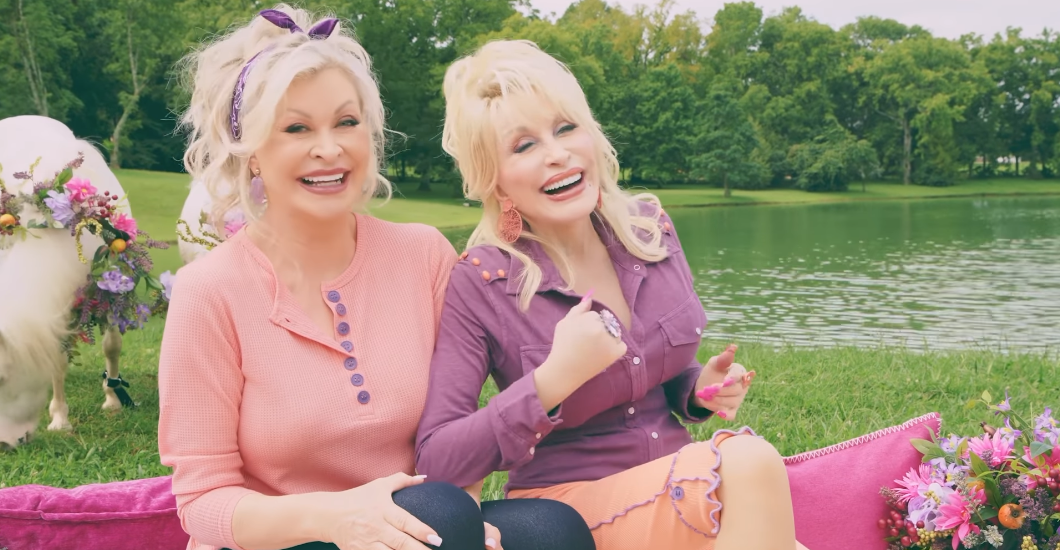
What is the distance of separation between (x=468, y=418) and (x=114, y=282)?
333 cm

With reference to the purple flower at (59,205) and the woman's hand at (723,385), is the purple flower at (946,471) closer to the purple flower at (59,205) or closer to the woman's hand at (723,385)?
the woman's hand at (723,385)

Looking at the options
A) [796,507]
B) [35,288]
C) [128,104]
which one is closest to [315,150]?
[796,507]

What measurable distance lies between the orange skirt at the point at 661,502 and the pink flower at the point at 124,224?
3.53 meters

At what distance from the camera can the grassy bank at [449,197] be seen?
78.6ft

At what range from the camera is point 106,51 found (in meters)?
35.1

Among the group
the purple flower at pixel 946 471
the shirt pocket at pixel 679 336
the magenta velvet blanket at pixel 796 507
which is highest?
the shirt pocket at pixel 679 336

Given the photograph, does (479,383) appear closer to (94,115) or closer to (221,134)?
(221,134)

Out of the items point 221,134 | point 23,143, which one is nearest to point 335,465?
point 221,134

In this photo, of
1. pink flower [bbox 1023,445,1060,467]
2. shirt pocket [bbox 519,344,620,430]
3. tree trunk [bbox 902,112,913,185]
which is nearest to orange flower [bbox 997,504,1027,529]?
pink flower [bbox 1023,445,1060,467]

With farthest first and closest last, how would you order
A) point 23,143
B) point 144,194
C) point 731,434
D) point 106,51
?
1. point 106,51
2. point 144,194
3. point 23,143
4. point 731,434

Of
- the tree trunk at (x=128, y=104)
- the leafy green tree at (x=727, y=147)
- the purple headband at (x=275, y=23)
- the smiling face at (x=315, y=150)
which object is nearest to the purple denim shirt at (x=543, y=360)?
the smiling face at (x=315, y=150)

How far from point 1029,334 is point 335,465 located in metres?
9.58

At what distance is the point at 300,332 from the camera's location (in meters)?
2.22

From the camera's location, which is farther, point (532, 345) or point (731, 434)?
point (532, 345)
